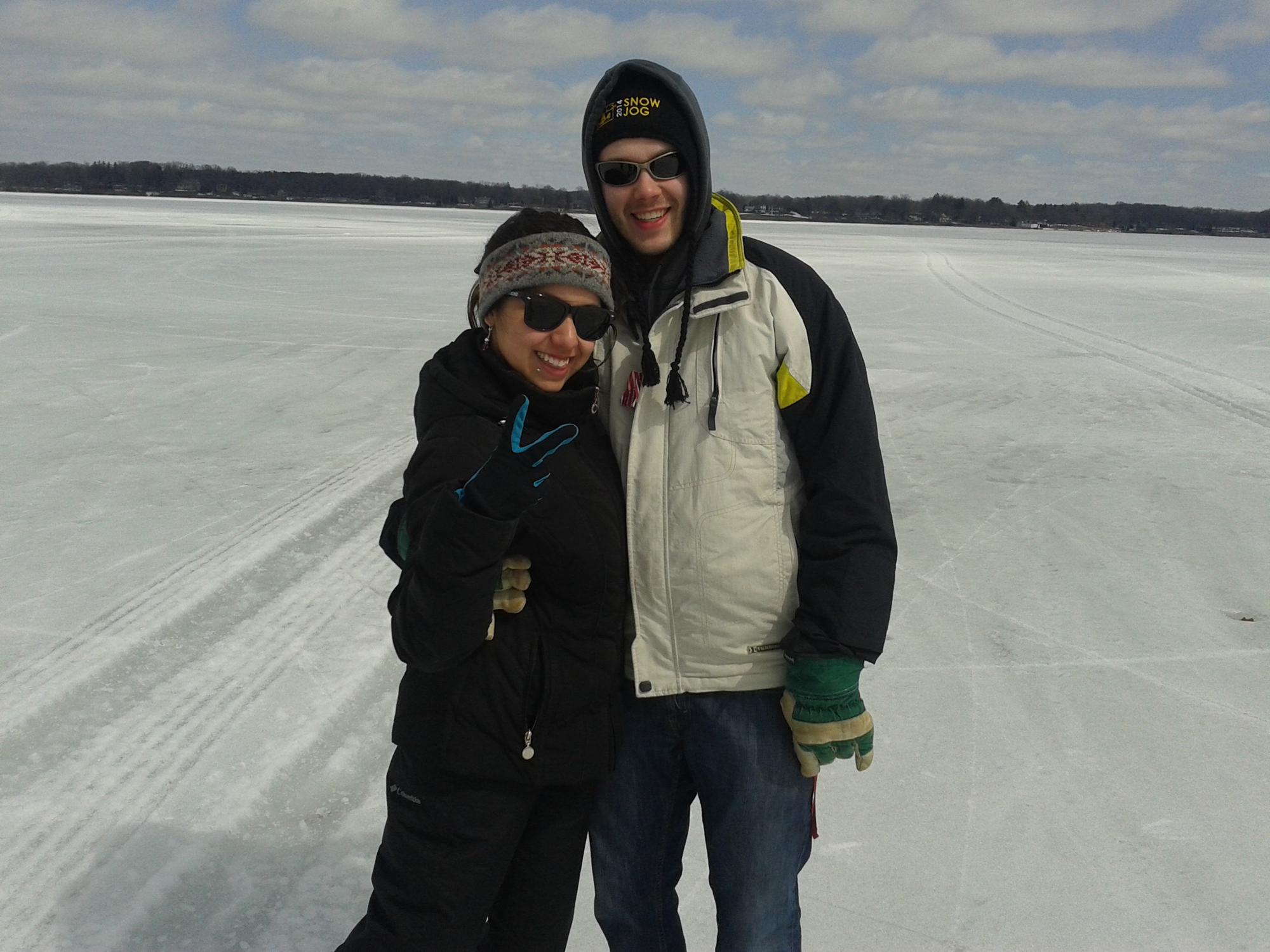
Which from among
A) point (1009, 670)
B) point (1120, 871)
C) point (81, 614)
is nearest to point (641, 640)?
point (1120, 871)

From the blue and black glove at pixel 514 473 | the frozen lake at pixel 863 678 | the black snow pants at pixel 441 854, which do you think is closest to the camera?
the blue and black glove at pixel 514 473

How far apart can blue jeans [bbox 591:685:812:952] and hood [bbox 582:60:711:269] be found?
80 centimetres

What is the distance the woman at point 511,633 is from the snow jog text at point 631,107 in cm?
20

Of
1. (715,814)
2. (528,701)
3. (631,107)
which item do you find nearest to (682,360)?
(631,107)

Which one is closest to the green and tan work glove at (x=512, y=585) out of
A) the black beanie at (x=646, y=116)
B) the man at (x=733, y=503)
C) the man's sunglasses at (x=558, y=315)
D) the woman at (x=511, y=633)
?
the woman at (x=511, y=633)

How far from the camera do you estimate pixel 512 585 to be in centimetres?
154

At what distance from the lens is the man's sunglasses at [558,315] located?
1.54m

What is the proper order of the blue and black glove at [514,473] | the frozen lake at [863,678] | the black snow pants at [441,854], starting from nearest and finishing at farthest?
the blue and black glove at [514,473]
the black snow pants at [441,854]
the frozen lake at [863,678]

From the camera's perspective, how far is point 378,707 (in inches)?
120

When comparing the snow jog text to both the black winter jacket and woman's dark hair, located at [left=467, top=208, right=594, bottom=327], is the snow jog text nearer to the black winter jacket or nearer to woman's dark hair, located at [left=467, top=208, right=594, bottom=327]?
woman's dark hair, located at [left=467, top=208, right=594, bottom=327]

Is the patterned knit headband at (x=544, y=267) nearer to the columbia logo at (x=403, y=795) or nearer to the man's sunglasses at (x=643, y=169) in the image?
the man's sunglasses at (x=643, y=169)

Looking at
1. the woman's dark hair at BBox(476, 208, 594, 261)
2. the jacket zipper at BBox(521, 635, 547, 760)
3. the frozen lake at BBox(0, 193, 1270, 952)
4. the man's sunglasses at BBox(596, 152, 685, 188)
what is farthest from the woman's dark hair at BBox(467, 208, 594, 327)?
the frozen lake at BBox(0, 193, 1270, 952)

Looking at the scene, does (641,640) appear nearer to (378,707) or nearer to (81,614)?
(378,707)

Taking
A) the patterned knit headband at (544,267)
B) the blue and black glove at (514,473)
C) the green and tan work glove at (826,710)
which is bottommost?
the green and tan work glove at (826,710)
